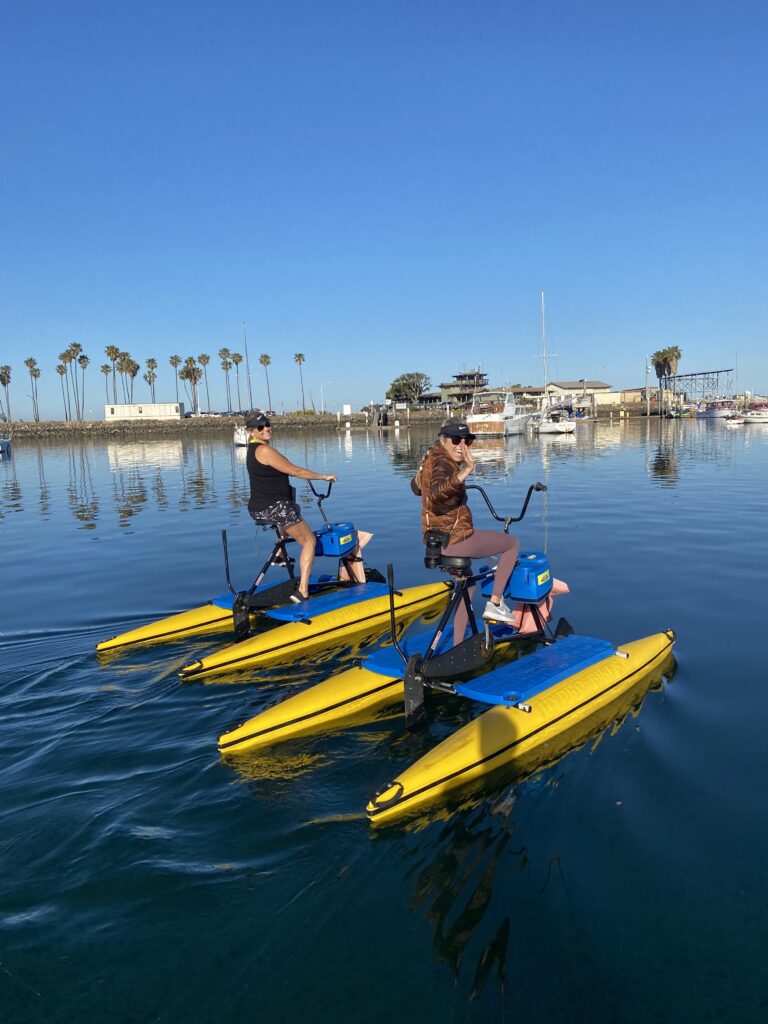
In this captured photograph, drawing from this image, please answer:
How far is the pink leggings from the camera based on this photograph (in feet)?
21.4

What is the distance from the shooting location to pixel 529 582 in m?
7.40

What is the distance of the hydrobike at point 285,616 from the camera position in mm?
7797

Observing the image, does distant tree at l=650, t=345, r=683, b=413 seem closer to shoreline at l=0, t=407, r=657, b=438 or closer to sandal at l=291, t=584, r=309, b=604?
shoreline at l=0, t=407, r=657, b=438

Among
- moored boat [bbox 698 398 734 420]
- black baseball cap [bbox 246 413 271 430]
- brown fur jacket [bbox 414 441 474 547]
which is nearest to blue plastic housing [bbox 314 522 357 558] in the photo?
black baseball cap [bbox 246 413 271 430]

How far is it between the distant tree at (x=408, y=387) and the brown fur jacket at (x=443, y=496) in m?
152

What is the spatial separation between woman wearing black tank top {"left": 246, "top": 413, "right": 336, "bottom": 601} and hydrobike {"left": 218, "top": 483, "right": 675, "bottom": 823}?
246 centimetres

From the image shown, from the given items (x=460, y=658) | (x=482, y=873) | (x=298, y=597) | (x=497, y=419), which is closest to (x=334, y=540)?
(x=298, y=597)

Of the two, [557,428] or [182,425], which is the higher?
[182,425]

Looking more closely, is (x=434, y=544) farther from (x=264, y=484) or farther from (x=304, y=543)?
(x=264, y=484)

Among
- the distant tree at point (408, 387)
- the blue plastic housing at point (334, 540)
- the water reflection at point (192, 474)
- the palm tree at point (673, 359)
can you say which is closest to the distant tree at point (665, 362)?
the palm tree at point (673, 359)

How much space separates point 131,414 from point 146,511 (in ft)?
353

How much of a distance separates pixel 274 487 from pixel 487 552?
3555 mm

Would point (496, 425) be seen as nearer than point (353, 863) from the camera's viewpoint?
No

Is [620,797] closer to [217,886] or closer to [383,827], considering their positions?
[383,827]
